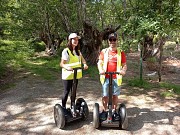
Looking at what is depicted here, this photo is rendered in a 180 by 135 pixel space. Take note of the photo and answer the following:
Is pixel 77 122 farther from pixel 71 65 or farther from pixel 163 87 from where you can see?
pixel 163 87

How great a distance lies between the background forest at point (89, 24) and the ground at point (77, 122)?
171 centimetres

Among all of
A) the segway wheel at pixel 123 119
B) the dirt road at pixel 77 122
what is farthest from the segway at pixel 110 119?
the dirt road at pixel 77 122

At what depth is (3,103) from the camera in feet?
22.2

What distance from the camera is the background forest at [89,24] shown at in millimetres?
6844

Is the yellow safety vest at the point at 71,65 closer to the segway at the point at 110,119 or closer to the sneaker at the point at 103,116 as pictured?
the segway at the point at 110,119

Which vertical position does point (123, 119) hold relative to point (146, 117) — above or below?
above

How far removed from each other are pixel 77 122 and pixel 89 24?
24.8 feet

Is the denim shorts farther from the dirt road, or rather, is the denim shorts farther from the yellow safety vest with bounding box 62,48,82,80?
the dirt road

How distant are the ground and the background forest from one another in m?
1.71

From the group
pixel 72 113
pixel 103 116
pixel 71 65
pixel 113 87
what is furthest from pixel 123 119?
pixel 71 65

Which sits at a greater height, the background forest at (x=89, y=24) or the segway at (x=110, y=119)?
the background forest at (x=89, y=24)

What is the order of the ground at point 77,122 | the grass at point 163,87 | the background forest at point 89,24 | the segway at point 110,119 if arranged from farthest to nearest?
the grass at point 163,87 → the background forest at point 89,24 → the ground at point 77,122 → the segway at point 110,119

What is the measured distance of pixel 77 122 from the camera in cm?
527

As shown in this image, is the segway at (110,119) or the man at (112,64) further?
the man at (112,64)
